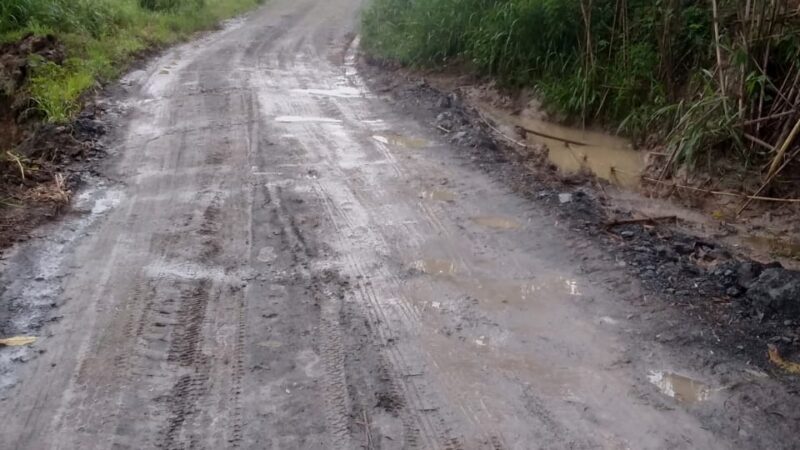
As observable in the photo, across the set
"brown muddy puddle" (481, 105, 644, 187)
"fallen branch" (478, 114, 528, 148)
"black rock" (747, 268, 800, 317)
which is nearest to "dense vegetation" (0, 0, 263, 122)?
"fallen branch" (478, 114, 528, 148)

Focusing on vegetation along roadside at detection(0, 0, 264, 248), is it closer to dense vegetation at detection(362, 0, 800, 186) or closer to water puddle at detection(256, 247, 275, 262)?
water puddle at detection(256, 247, 275, 262)

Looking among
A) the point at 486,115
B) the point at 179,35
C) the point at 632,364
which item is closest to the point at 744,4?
the point at 486,115

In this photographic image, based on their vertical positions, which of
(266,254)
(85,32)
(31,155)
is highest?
(85,32)

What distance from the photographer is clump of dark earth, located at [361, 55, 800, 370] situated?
4.44 m

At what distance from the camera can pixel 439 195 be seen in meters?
6.64

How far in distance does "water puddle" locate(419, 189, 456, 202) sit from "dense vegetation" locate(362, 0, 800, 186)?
7.80ft

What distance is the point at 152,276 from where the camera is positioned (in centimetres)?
492

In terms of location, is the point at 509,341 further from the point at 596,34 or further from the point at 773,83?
the point at 596,34

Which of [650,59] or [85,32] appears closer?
[650,59]

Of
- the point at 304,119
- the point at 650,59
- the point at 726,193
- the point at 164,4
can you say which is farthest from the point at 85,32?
the point at 726,193

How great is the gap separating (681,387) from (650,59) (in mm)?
5621

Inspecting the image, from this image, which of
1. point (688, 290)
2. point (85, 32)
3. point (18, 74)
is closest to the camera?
point (688, 290)

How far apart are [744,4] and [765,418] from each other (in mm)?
5012

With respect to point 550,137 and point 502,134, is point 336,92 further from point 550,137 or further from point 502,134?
point 550,137
